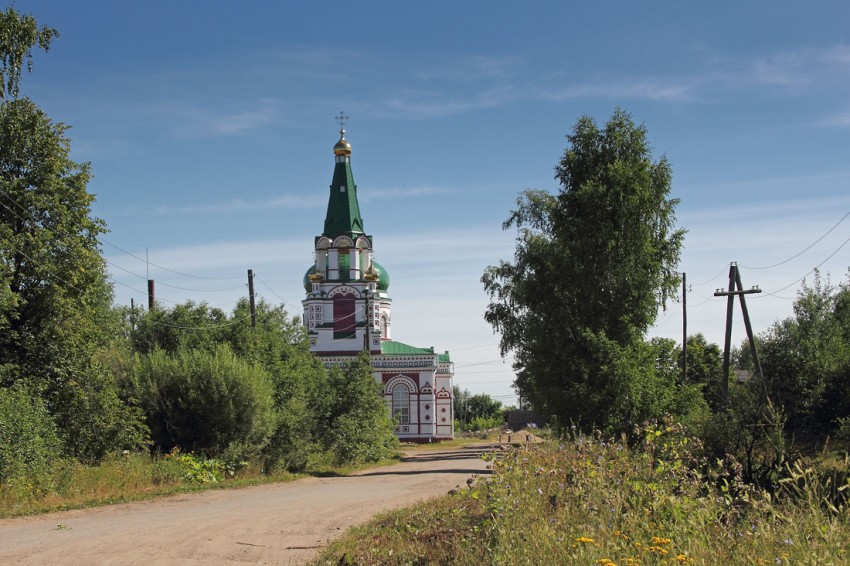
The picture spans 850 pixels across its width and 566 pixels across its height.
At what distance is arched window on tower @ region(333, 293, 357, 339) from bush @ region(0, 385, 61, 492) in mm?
48379

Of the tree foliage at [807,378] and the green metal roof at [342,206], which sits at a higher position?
the green metal roof at [342,206]

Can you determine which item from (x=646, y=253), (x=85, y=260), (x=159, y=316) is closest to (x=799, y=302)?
(x=646, y=253)

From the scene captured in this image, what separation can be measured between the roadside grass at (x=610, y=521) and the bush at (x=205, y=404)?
1090cm

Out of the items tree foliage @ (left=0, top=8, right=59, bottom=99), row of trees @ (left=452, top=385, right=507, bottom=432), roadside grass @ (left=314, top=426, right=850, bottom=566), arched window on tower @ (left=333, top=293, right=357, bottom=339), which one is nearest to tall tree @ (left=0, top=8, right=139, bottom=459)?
tree foliage @ (left=0, top=8, right=59, bottom=99)

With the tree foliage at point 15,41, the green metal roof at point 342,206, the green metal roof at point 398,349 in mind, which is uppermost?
the green metal roof at point 342,206

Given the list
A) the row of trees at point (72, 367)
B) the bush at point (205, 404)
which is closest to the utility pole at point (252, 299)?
the row of trees at point (72, 367)

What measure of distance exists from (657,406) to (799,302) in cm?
2891

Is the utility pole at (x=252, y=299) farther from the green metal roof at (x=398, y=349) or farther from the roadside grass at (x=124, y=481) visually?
the green metal roof at (x=398, y=349)

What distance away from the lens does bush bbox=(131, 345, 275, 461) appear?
857 inches

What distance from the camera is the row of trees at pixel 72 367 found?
1720cm

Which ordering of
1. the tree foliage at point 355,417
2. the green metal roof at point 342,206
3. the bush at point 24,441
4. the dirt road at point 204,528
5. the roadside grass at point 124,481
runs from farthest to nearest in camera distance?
1. the green metal roof at point 342,206
2. the tree foliage at point 355,417
3. the bush at point 24,441
4. the roadside grass at point 124,481
5. the dirt road at point 204,528

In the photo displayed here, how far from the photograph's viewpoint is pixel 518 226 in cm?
3638

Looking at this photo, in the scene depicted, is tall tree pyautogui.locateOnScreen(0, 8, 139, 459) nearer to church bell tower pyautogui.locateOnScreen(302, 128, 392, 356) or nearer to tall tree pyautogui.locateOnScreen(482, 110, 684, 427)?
tall tree pyautogui.locateOnScreen(482, 110, 684, 427)

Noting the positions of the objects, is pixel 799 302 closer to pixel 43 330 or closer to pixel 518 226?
pixel 518 226
